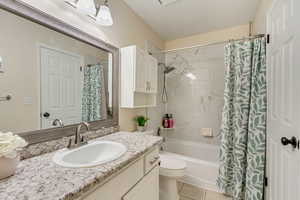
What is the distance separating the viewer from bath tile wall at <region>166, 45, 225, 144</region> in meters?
2.47

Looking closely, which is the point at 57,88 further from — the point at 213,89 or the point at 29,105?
the point at 213,89

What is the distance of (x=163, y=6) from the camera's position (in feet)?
6.07

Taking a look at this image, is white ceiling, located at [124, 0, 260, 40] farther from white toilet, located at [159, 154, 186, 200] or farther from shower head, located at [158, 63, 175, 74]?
white toilet, located at [159, 154, 186, 200]

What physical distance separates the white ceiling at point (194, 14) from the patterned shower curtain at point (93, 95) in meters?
1.08

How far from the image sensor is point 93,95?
1.41 metres

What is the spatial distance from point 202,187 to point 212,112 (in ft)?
3.95

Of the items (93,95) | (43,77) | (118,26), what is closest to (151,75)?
(118,26)

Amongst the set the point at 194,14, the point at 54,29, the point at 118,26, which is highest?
the point at 194,14

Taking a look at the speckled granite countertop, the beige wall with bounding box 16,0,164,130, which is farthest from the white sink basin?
the beige wall with bounding box 16,0,164,130

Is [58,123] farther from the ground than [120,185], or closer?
farther from the ground

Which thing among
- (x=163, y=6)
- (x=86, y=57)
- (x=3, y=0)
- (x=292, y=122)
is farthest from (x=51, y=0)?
(x=292, y=122)

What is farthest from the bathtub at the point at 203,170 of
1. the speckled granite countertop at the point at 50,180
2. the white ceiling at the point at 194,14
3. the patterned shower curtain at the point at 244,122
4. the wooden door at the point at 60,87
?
the white ceiling at the point at 194,14

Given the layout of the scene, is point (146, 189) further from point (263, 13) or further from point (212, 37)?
point (212, 37)

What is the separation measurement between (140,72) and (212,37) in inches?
65.7
